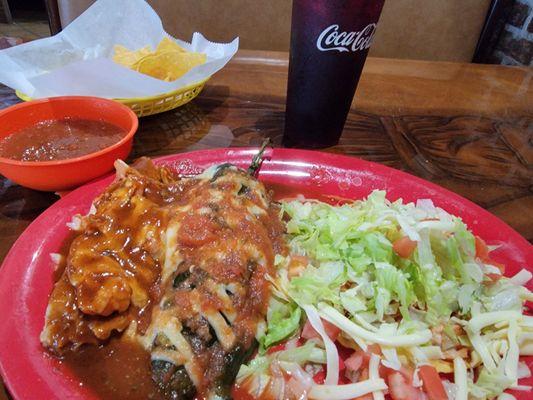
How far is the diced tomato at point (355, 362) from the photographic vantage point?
49.7 inches

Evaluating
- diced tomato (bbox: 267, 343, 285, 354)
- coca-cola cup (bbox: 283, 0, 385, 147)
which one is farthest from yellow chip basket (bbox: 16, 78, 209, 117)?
diced tomato (bbox: 267, 343, 285, 354)

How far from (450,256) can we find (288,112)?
3.55 ft

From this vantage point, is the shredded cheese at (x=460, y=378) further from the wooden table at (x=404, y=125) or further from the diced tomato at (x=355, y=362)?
the wooden table at (x=404, y=125)

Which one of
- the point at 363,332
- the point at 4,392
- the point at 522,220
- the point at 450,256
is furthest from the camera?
the point at 522,220

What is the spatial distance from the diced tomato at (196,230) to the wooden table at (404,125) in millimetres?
674

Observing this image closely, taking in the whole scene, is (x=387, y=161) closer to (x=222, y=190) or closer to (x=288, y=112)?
(x=288, y=112)

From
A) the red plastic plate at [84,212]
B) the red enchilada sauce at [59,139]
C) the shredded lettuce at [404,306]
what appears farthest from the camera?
the red enchilada sauce at [59,139]

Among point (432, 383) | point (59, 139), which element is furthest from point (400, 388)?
point (59, 139)

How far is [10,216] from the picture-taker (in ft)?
5.46

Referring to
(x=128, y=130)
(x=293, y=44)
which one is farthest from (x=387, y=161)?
(x=128, y=130)

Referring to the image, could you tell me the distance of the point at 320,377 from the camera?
1288 millimetres

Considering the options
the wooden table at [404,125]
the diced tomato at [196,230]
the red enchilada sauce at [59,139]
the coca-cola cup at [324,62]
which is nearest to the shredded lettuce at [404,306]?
the diced tomato at [196,230]

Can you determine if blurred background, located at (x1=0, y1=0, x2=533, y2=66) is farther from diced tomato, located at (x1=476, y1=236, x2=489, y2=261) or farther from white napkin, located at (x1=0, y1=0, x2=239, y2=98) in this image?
diced tomato, located at (x1=476, y1=236, x2=489, y2=261)

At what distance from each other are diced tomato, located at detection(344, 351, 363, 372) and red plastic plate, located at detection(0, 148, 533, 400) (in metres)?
0.42
